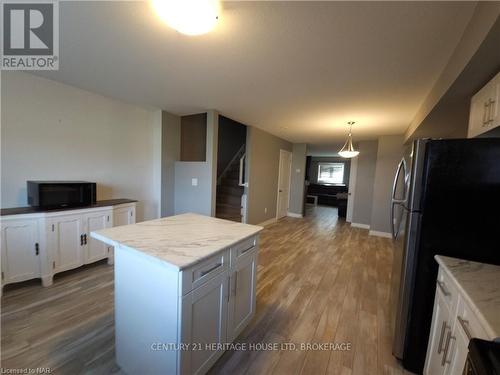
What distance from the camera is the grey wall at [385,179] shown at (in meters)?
4.91

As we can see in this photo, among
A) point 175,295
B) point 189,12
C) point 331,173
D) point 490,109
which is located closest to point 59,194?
point 175,295

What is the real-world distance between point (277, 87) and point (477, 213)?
2106 millimetres

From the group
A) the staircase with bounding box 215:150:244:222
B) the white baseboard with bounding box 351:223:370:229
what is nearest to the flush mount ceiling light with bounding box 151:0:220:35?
the staircase with bounding box 215:150:244:222

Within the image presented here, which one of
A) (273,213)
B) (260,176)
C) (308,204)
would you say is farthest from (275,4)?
(308,204)

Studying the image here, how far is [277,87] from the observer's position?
8.21 ft

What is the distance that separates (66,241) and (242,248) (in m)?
2.32

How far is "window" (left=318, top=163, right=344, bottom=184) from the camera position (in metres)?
11.5

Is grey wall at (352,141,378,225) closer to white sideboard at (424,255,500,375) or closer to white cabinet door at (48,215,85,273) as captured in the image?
white sideboard at (424,255,500,375)

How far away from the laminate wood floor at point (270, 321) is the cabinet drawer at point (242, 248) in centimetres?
76

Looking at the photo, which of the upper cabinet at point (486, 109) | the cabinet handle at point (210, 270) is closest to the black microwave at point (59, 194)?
the cabinet handle at point (210, 270)

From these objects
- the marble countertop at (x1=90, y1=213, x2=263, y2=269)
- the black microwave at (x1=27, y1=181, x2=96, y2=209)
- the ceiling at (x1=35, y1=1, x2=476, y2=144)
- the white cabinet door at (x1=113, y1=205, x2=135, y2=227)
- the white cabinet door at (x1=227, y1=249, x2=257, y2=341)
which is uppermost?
the ceiling at (x1=35, y1=1, x2=476, y2=144)

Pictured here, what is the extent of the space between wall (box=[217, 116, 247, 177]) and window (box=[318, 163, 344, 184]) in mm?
6630

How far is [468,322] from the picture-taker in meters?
1.00

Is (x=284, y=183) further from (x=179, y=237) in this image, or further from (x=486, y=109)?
(x=179, y=237)
